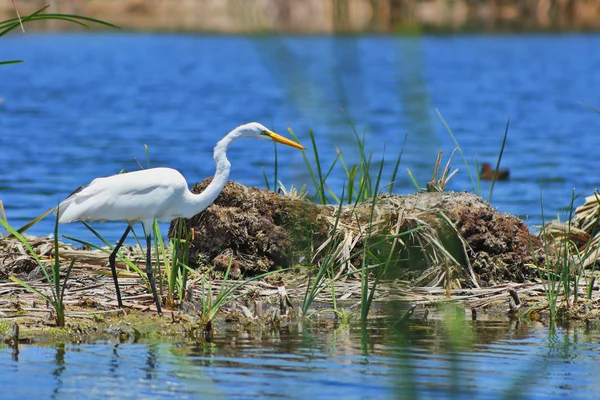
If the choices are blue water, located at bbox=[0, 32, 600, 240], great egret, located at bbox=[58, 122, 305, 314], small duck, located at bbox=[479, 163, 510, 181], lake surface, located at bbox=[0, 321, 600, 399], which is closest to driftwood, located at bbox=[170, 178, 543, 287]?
blue water, located at bbox=[0, 32, 600, 240]

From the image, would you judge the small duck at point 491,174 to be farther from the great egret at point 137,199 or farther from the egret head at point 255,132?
the great egret at point 137,199

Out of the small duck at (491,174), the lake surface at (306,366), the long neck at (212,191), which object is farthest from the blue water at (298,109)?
the lake surface at (306,366)

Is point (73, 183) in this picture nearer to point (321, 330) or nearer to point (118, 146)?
point (118, 146)

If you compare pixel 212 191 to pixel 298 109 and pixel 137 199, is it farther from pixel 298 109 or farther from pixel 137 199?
pixel 298 109

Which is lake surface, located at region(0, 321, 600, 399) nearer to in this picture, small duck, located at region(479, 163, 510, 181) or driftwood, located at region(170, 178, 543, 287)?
driftwood, located at region(170, 178, 543, 287)

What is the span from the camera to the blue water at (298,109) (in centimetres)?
223

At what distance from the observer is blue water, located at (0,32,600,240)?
223 centimetres

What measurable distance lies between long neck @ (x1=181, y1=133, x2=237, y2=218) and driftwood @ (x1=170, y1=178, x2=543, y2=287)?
2.03ft

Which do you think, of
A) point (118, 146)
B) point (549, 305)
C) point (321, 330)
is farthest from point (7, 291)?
point (118, 146)

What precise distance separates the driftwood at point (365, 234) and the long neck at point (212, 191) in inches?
24.3

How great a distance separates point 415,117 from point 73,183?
1417cm

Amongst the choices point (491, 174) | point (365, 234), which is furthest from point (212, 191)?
point (491, 174)

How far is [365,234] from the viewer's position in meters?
7.61

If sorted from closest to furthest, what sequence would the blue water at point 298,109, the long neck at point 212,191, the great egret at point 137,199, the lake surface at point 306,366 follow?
the blue water at point 298,109
the lake surface at point 306,366
the great egret at point 137,199
the long neck at point 212,191
